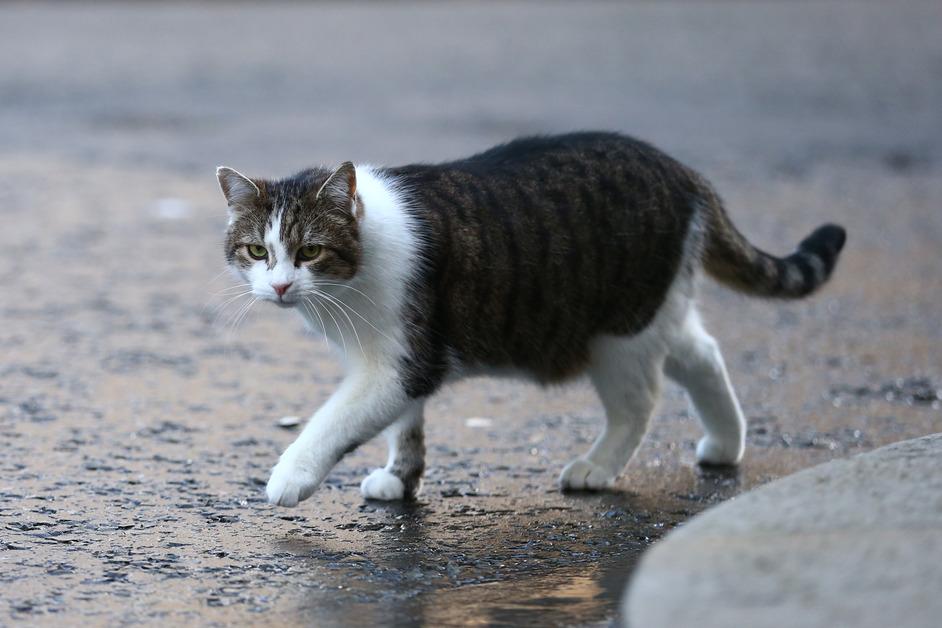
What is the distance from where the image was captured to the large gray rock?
2.81 meters

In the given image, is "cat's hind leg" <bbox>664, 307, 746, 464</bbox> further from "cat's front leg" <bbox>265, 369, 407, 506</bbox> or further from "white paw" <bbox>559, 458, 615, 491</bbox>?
"cat's front leg" <bbox>265, 369, 407, 506</bbox>

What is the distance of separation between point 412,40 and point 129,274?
8833 millimetres

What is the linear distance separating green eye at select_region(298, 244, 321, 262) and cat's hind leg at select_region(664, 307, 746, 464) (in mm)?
1247

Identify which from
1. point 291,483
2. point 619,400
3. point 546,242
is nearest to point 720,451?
point 619,400

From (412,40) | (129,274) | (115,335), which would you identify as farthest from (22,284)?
(412,40)

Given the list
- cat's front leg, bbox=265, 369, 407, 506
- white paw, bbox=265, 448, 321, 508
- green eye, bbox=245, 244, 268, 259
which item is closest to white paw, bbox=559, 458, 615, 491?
cat's front leg, bbox=265, 369, 407, 506

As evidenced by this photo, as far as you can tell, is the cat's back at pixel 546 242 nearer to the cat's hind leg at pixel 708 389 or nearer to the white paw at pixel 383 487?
the cat's hind leg at pixel 708 389

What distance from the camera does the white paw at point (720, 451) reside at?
489 centimetres

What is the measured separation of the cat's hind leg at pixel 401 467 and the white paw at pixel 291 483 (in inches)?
19.8

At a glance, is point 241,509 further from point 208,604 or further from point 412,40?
point 412,40

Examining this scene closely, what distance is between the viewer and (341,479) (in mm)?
4758

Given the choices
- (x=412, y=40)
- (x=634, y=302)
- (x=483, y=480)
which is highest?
(x=412, y=40)

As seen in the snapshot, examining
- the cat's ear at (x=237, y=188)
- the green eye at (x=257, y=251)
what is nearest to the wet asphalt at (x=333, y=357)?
the green eye at (x=257, y=251)

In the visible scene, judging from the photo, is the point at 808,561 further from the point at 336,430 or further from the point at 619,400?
the point at 619,400
